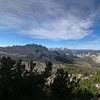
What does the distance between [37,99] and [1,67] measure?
342 inches

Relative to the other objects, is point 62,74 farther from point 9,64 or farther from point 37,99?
point 9,64

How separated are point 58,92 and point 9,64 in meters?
10.3

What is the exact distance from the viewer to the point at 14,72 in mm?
23062

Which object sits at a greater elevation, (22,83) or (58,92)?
(22,83)

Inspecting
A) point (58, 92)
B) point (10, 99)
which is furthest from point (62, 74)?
point (10, 99)

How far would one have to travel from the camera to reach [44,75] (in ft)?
82.2

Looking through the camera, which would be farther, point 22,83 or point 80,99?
point 80,99

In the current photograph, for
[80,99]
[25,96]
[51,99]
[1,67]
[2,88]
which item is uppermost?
[1,67]

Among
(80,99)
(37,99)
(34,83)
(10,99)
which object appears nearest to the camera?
(10,99)

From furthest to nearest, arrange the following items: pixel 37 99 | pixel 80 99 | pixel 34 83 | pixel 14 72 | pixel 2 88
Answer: pixel 80 99
pixel 14 72
pixel 34 83
pixel 37 99
pixel 2 88

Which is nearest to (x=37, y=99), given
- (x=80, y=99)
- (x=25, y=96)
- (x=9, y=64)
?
(x=25, y=96)

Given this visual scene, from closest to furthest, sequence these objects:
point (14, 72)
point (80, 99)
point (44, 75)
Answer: point (14, 72), point (44, 75), point (80, 99)

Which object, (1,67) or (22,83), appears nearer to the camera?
(22,83)

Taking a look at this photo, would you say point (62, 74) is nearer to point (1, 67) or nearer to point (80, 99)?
point (80, 99)
